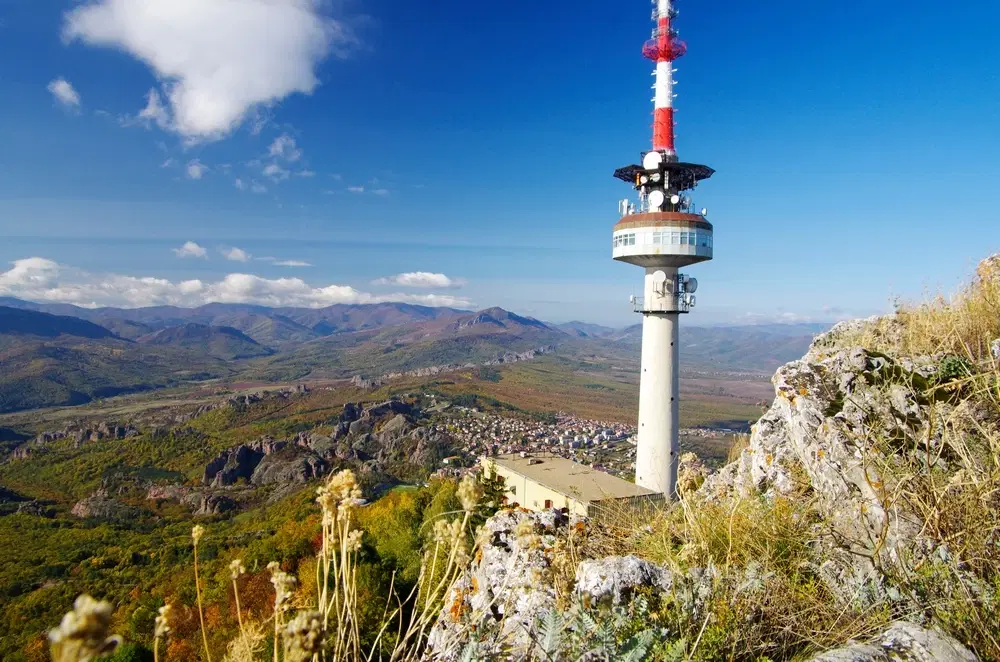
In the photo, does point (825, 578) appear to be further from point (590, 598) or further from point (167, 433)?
point (167, 433)

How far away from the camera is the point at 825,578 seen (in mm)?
4074

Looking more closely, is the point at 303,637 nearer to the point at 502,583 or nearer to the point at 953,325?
the point at 502,583

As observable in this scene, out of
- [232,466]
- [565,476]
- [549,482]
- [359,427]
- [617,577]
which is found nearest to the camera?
[617,577]

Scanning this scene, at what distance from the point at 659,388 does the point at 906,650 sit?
64.7ft

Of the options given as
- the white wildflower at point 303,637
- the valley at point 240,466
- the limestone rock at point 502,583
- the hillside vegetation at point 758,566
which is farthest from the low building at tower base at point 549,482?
the white wildflower at point 303,637

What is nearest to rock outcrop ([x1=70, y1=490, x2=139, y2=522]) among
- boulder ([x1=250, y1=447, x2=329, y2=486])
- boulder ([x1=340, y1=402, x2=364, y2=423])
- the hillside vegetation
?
boulder ([x1=250, y1=447, x2=329, y2=486])

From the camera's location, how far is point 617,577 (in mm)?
4266

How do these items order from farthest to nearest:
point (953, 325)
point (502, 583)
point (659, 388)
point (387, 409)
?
1. point (387, 409)
2. point (659, 388)
3. point (953, 325)
4. point (502, 583)

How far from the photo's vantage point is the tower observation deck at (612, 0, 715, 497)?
22.2 metres

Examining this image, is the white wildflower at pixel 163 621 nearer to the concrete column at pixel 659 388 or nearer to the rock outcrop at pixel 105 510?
the concrete column at pixel 659 388

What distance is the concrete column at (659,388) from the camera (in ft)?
72.9

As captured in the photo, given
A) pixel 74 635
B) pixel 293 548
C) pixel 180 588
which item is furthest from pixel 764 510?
pixel 180 588

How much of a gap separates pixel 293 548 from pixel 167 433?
11866 centimetres

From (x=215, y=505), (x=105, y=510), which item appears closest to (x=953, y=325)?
(x=215, y=505)
